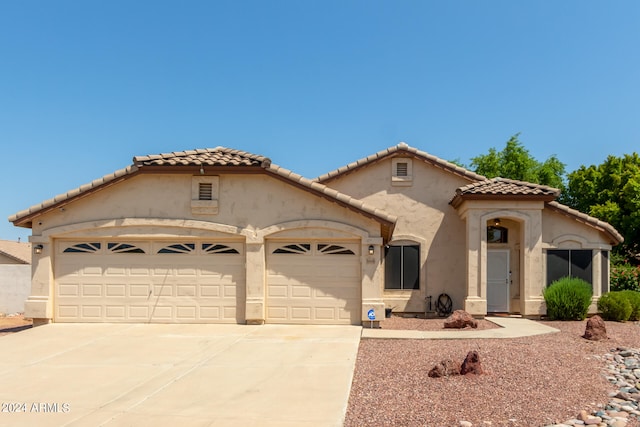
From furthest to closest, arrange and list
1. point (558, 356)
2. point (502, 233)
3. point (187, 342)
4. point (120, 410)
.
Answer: point (502, 233) < point (187, 342) < point (558, 356) < point (120, 410)

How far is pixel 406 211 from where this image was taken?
1898 centimetres

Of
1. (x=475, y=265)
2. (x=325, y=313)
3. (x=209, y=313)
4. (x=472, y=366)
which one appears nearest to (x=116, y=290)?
(x=209, y=313)

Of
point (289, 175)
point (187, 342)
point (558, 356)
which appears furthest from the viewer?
point (289, 175)

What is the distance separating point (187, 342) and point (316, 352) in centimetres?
317

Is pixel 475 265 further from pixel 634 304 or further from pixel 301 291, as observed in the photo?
pixel 301 291

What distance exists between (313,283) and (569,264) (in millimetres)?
9237

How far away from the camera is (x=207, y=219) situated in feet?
47.6

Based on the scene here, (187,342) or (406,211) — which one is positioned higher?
(406,211)

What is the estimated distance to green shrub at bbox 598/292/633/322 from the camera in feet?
53.9

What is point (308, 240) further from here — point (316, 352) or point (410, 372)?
point (410, 372)

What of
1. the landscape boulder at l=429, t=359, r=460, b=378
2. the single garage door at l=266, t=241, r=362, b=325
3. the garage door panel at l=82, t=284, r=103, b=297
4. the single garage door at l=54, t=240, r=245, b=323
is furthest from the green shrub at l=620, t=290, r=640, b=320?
the garage door panel at l=82, t=284, r=103, b=297

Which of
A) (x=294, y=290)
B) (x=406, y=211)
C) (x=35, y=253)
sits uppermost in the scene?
(x=406, y=211)

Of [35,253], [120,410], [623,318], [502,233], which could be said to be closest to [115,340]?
[35,253]

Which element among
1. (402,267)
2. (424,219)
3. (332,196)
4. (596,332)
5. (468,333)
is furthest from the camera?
(424,219)
